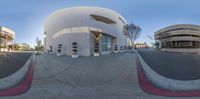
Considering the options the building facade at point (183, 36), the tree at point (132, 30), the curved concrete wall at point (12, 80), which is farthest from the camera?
the building facade at point (183, 36)

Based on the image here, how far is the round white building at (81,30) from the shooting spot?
31594mm

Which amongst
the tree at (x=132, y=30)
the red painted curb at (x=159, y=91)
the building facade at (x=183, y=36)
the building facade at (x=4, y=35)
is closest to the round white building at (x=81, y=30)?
the tree at (x=132, y=30)

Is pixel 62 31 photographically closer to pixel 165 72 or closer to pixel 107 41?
pixel 107 41

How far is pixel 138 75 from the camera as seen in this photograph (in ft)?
47.5

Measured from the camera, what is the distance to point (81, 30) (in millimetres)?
31484

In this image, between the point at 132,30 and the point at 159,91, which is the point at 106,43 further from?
the point at 159,91

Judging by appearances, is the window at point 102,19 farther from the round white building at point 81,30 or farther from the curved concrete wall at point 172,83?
the curved concrete wall at point 172,83

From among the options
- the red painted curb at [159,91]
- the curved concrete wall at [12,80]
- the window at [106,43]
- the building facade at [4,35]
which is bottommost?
the red painted curb at [159,91]

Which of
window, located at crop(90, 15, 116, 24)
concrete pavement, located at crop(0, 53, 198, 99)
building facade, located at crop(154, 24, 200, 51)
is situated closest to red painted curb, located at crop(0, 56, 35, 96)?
concrete pavement, located at crop(0, 53, 198, 99)

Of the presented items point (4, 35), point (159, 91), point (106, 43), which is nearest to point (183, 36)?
point (106, 43)

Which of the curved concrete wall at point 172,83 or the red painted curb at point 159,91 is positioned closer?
the red painted curb at point 159,91

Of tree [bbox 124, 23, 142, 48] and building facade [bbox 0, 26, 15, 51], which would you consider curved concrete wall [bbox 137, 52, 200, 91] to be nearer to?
tree [bbox 124, 23, 142, 48]

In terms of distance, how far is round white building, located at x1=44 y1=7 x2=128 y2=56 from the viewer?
31.6 metres

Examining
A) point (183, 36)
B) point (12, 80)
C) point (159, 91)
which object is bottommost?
point (159, 91)
